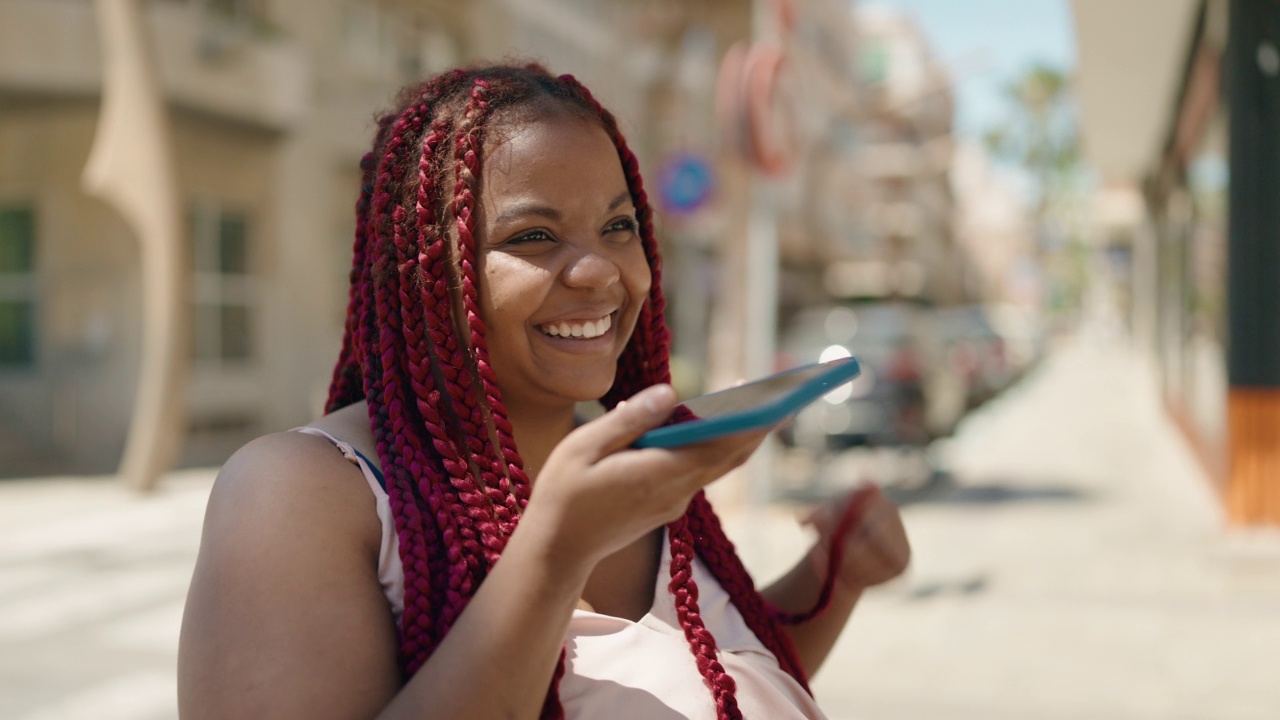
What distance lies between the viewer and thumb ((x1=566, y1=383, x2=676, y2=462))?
111cm

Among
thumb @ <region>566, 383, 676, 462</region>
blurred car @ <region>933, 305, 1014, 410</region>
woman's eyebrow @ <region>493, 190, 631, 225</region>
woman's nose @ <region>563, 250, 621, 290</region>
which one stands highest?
woman's eyebrow @ <region>493, 190, 631, 225</region>

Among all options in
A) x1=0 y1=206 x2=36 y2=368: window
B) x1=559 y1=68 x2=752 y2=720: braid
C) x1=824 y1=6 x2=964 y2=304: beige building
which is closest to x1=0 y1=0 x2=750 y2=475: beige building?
x1=0 y1=206 x2=36 y2=368: window

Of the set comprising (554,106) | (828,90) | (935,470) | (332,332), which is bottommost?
(935,470)

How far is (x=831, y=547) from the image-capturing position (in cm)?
191

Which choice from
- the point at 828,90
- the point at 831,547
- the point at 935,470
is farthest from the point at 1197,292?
the point at 828,90

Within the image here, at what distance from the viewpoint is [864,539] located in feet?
6.22

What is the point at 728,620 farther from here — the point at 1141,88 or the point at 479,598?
the point at 1141,88

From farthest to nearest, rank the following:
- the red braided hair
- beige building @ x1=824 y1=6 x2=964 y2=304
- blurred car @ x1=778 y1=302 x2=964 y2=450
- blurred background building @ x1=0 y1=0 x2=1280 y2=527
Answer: beige building @ x1=824 y1=6 x2=964 y2=304, blurred car @ x1=778 y1=302 x2=964 y2=450, blurred background building @ x1=0 y1=0 x2=1280 y2=527, the red braided hair

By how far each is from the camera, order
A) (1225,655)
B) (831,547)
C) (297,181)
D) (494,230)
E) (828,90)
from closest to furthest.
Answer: (494,230), (831,547), (1225,655), (297,181), (828,90)

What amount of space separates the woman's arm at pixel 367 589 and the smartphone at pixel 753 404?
0.02 meters

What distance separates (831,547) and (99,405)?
12.7m

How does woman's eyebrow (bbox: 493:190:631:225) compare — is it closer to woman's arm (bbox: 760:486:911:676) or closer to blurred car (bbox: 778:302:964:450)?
woman's arm (bbox: 760:486:911:676)

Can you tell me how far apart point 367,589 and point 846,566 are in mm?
882

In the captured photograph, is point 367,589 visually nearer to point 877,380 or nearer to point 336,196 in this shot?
point 877,380
